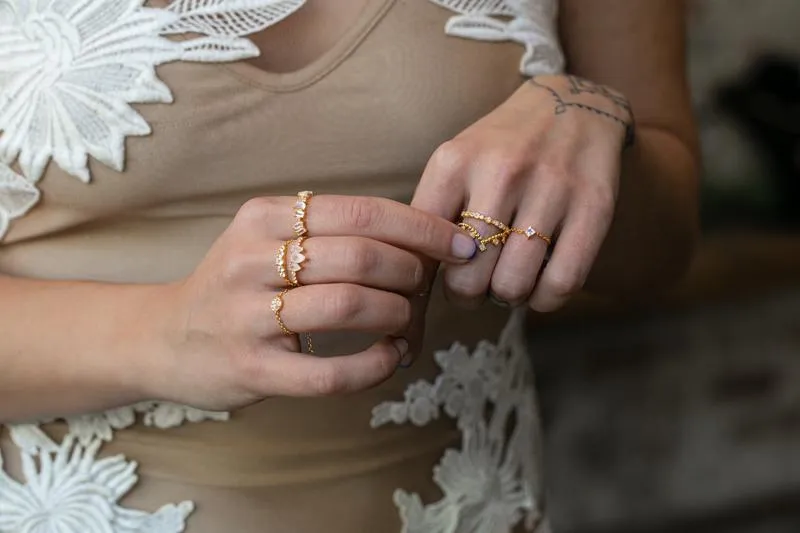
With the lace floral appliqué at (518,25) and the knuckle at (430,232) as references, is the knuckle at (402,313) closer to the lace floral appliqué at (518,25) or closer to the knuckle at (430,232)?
the knuckle at (430,232)

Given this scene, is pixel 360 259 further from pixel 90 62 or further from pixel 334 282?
pixel 90 62

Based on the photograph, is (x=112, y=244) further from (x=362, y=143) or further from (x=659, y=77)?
(x=659, y=77)

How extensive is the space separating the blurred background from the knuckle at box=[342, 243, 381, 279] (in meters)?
1.54

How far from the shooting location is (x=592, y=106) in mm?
700

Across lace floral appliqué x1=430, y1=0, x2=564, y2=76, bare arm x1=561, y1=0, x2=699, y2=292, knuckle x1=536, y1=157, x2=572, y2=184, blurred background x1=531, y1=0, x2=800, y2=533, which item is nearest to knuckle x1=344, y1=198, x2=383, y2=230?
knuckle x1=536, y1=157, x2=572, y2=184

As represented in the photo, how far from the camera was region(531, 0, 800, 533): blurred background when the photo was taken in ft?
7.06

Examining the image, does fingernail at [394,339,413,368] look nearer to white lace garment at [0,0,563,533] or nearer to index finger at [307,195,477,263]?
index finger at [307,195,477,263]

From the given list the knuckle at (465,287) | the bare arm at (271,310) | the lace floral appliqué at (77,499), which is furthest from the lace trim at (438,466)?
the knuckle at (465,287)

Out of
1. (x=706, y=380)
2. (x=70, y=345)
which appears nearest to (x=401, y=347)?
(x=70, y=345)

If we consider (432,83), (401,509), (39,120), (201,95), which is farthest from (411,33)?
(401,509)

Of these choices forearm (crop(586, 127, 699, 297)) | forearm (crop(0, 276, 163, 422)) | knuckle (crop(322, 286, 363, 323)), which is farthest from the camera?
forearm (crop(586, 127, 699, 297))

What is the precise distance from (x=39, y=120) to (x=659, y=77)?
562mm

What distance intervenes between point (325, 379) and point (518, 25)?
0.36 metres

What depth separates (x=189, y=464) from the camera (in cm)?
76
